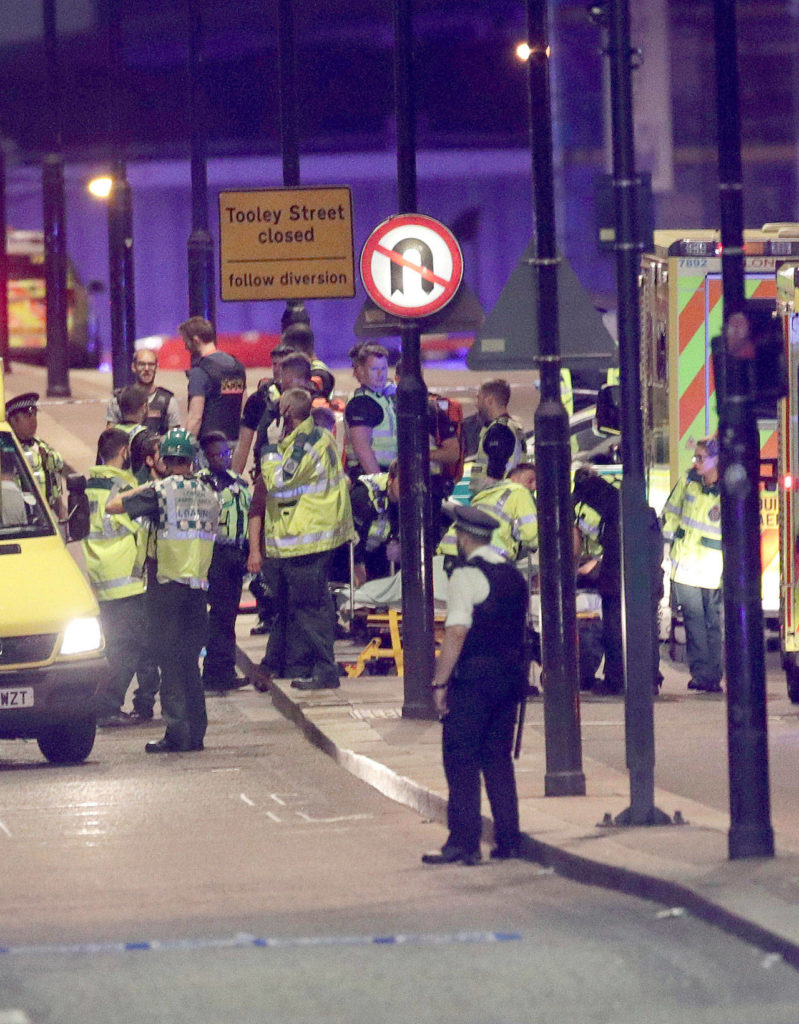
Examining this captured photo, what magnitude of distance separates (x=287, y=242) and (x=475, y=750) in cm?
835

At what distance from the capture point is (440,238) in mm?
14477

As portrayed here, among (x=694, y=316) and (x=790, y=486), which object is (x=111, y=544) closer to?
(x=790, y=486)

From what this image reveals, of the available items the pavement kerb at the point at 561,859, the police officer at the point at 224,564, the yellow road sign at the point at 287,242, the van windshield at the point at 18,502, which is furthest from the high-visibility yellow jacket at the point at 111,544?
the yellow road sign at the point at 287,242

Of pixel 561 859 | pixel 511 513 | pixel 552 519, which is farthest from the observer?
pixel 511 513

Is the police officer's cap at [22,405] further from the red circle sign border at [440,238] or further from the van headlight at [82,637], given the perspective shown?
the van headlight at [82,637]

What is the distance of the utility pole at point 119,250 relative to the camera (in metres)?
26.2

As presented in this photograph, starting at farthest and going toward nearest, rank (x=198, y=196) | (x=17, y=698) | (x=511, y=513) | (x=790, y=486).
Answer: (x=198, y=196)
(x=790, y=486)
(x=511, y=513)
(x=17, y=698)

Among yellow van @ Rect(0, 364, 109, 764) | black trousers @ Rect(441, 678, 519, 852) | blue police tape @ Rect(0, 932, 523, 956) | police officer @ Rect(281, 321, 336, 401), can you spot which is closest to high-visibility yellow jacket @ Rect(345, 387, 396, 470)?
police officer @ Rect(281, 321, 336, 401)

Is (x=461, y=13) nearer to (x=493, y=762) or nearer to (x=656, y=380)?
(x=656, y=380)

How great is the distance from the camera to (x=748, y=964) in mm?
8477

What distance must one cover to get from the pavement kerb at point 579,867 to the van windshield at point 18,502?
1999 mm

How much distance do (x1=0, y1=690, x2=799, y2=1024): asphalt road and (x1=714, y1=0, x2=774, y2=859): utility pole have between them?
0.73 meters

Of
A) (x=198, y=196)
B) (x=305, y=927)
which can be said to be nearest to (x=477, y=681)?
(x=305, y=927)

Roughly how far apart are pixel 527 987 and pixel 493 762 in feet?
8.31
